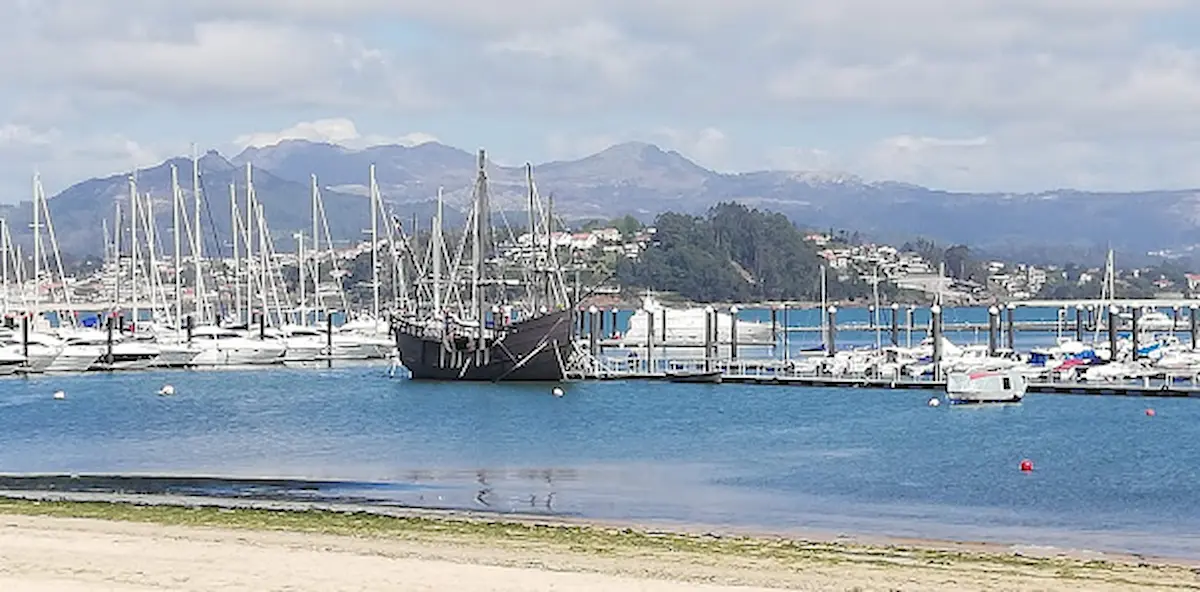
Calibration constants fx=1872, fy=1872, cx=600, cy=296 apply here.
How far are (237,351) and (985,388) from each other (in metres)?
50.3

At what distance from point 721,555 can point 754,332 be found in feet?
430

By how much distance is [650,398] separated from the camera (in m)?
81.1

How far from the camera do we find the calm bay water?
41188 millimetres

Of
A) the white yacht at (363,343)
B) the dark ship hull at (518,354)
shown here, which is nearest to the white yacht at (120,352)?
the white yacht at (363,343)

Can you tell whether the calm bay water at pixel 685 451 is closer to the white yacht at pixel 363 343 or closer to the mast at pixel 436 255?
the mast at pixel 436 255

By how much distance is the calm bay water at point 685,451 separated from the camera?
135ft

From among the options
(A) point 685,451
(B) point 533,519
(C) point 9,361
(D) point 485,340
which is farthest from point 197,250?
(B) point 533,519

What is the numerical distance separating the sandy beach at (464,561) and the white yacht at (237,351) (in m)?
72.2

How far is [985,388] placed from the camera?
72688mm

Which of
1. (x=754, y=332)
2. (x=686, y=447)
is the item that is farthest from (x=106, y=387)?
(x=754, y=332)

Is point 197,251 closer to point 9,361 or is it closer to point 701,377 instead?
point 9,361

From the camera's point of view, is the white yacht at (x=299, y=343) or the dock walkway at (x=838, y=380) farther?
the white yacht at (x=299, y=343)

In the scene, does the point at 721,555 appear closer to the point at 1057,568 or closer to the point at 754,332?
the point at 1057,568

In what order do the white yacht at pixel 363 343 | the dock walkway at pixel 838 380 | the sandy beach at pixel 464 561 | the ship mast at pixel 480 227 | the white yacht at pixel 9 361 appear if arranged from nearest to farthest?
the sandy beach at pixel 464 561
the dock walkway at pixel 838 380
the ship mast at pixel 480 227
the white yacht at pixel 9 361
the white yacht at pixel 363 343
